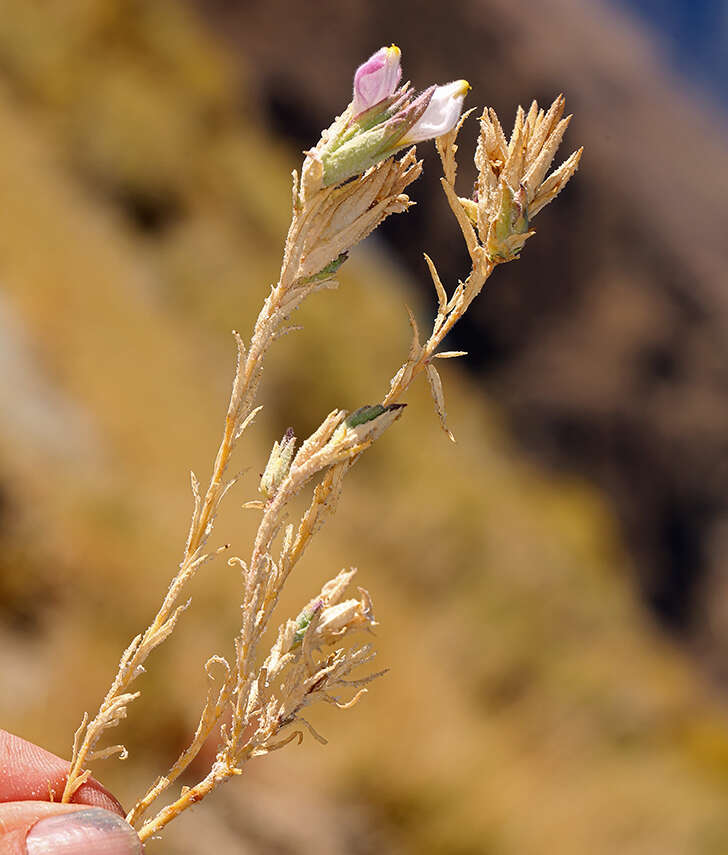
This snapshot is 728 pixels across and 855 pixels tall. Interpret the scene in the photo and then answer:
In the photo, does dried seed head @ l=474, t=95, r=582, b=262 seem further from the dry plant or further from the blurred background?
the blurred background

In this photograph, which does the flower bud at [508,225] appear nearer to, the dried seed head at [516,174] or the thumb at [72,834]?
the dried seed head at [516,174]

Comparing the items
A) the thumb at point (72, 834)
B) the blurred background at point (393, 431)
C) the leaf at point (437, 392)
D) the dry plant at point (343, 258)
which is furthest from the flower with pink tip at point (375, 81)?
the blurred background at point (393, 431)

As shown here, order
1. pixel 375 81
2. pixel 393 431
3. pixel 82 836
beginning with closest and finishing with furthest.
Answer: pixel 375 81 < pixel 82 836 < pixel 393 431

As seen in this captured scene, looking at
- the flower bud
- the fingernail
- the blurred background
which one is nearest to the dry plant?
the flower bud

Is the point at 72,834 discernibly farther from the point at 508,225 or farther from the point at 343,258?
the point at 508,225

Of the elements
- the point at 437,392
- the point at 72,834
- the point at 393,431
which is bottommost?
the point at 72,834

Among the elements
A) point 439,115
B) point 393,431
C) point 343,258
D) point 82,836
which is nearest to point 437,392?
point 343,258
